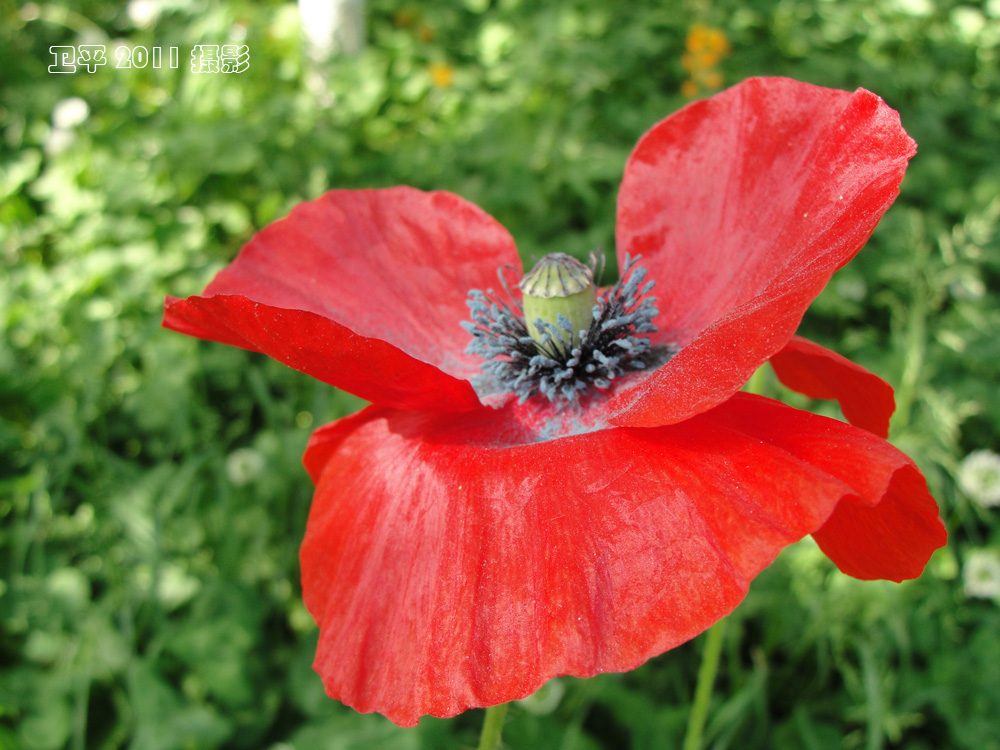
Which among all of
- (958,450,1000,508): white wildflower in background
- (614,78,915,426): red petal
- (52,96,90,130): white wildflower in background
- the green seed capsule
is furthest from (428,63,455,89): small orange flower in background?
the green seed capsule

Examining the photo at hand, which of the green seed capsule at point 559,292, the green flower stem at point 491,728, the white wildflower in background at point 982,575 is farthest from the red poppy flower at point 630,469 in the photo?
the white wildflower in background at point 982,575

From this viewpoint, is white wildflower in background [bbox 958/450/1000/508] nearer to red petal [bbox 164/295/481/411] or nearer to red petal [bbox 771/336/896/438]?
red petal [bbox 771/336/896/438]

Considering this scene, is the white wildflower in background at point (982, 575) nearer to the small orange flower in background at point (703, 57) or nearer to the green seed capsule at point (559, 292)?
the green seed capsule at point (559, 292)

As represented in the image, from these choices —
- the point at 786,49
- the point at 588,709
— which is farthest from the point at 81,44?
the point at 588,709

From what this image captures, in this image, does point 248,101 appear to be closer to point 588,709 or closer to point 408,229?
point 408,229

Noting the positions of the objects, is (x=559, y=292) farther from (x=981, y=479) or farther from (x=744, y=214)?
(x=981, y=479)

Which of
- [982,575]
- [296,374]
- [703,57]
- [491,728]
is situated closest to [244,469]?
[296,374]
